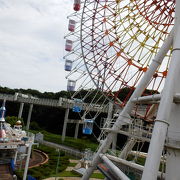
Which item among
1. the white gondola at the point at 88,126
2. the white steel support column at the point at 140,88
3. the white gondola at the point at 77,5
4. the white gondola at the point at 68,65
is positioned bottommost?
the white gondola at the point at 88,126

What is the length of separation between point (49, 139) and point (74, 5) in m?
28.7

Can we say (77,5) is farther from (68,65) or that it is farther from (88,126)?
(88,126)

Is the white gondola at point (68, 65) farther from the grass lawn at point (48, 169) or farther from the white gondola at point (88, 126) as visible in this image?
the grass lawn at point (48, 169)

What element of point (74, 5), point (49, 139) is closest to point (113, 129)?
point (74, 5)

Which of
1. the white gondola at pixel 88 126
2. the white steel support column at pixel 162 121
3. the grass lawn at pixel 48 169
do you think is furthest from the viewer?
the grass lawn at pixel 48 169

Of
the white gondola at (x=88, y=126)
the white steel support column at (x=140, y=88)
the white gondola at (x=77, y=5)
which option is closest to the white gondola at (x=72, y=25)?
the white gondola at (x=77, y=5)

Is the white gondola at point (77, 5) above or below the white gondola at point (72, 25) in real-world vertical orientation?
above

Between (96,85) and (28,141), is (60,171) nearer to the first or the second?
(28,141)

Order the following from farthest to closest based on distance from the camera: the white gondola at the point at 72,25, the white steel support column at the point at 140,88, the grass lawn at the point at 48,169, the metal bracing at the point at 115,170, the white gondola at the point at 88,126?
the grass lawn at the point at 48,169
the white gondola at the point at 72,25
the white gondola at the point at 88,126
the white steel support column at the point at 140,88
the metal bracing at the point at 115,170

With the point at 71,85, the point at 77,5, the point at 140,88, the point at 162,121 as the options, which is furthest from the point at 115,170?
the point at 77,5

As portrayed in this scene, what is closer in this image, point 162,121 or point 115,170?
point 162,121

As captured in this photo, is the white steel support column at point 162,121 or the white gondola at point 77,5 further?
the white gondola at point 77,5

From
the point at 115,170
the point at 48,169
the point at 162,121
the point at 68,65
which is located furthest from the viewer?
the point at 48,169

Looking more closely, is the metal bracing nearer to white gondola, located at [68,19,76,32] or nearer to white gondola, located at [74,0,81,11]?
white gondola, located at [68,19,76,32]
